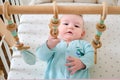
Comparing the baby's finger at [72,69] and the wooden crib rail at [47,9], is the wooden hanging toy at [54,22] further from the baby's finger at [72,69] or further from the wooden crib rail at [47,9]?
the baby's finger at [72,69]

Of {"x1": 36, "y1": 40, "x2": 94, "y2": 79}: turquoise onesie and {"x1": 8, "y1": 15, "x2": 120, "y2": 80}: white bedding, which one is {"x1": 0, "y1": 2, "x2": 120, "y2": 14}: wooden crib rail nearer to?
{"x1": 36, "y1": 40, "x2": 94, "y2": 79}: turquoise onesie

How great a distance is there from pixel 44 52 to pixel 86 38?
0.34 meters

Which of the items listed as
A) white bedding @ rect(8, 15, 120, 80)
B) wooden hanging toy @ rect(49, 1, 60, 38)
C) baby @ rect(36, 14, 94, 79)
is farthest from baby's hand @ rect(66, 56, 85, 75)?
wooden hanging toy @ rect(49, 1, 60, 38)

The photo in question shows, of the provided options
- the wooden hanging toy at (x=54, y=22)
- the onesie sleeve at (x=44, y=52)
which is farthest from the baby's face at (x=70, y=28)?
the wooden hanging toy at (x=54, y=22)

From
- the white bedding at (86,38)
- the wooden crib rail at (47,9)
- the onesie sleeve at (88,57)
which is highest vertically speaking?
the wooden crib rail at (47,9)

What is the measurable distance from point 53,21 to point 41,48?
0.89ft

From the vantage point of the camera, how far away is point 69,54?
1.10 metres

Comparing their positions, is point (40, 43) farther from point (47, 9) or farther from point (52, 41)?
point (47, 9)

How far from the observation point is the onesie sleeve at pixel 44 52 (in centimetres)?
100

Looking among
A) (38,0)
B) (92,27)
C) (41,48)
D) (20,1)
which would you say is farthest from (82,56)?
(20,1)

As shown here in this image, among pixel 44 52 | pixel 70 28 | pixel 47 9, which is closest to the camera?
pixel 47 9

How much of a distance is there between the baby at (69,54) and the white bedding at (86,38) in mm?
75

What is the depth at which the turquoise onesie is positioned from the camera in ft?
3.48

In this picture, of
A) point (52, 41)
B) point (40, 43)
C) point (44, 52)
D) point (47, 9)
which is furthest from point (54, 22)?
point (40, 43)
